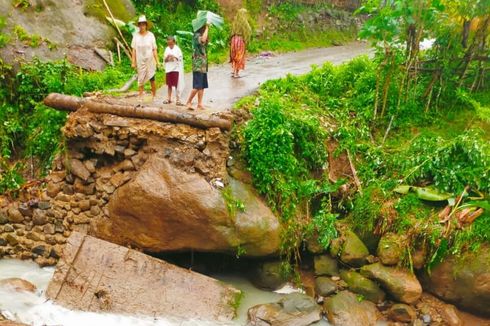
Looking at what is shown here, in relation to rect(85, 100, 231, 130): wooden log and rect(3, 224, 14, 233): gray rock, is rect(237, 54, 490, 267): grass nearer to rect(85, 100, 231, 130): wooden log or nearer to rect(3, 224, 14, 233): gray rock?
rect(85, 100, 231, 130): wooden log

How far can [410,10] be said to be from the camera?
29.7 feet

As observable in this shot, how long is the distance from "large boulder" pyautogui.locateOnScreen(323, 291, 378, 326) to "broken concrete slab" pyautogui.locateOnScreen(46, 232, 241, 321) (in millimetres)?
1358

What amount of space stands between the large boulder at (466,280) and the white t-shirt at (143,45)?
573 cm

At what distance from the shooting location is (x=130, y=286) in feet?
22.9

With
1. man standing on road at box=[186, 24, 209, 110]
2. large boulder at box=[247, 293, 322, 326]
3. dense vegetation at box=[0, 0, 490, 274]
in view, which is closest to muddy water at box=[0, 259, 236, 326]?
large boulder at box=[247, 293, 322, 326]

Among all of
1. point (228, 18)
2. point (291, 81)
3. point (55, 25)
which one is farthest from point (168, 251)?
point (228, 18)

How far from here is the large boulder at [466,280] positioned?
7.21m

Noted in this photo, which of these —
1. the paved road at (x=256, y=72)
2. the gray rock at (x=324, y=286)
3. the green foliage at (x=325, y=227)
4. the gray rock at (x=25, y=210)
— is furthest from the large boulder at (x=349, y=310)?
the gray rock at (x=25, y=210)

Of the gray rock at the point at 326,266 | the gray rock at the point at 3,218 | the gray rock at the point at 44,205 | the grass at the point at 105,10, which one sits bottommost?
the gray rock at the point at 326,266

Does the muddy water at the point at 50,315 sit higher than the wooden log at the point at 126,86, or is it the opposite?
the wooden log at the point at 126,86

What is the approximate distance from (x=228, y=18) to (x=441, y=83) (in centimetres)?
811

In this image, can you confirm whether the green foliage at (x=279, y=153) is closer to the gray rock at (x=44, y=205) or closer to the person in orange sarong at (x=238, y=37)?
the gray rock at (x=44, y=205)

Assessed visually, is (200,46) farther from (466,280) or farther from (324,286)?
(466,280)

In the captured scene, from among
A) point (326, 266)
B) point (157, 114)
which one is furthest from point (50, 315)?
point (326, 266)
